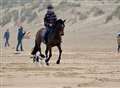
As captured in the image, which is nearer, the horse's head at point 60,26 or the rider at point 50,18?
the horse's head at point 60,26

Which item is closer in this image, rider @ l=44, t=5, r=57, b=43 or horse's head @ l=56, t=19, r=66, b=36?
horse's head @ l=56, t=19, r=66, b=36

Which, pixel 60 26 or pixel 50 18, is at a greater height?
pixel 50 18

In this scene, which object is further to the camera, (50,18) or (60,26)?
(50,18)

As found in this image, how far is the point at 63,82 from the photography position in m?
15.9

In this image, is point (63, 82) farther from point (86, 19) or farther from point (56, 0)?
point (56, 0)

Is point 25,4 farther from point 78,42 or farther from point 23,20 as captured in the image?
point 78,42

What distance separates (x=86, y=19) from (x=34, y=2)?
61.8ft

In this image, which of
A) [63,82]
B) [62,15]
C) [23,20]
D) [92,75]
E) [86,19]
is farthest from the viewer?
[23,20]

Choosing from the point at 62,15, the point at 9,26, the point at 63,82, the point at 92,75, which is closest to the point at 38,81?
the point at 63,82

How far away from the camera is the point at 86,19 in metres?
63.8

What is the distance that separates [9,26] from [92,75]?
5601cm

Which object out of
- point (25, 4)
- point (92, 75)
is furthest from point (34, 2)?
point (92, 75)

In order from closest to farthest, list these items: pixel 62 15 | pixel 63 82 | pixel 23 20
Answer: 1. pixel 63 82
2. pixel 62 15
3. pixel 23 20

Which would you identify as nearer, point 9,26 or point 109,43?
point 109,43
